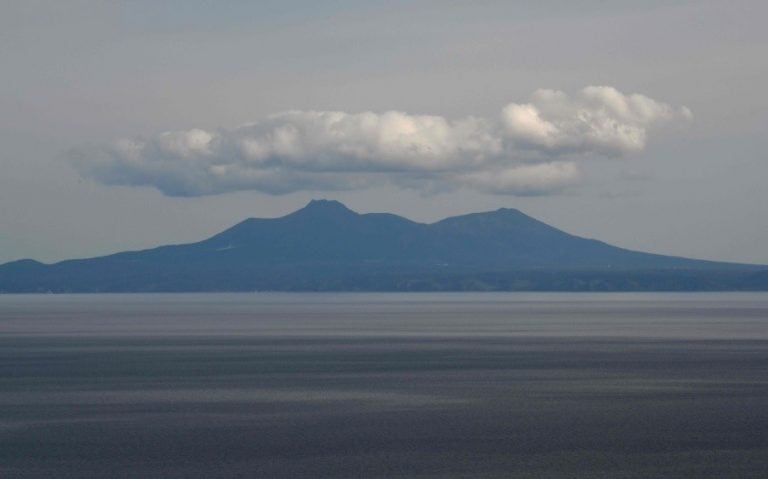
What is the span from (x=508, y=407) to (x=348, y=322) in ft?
307

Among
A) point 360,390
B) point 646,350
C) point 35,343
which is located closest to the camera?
point 360,390

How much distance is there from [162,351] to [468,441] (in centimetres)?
4748

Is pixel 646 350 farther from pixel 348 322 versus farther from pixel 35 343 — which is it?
pixel 348 322

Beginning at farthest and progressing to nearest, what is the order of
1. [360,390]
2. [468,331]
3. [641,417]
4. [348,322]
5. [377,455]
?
1. [348,322]
2. [468,331]
3. [360,390]
4. [641,417]
5. [377,455]

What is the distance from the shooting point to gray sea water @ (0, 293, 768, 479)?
121ft

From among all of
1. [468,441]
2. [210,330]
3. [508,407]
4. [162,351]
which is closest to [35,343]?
[162,351]

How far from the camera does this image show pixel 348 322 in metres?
143

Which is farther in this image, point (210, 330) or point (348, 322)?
point (348, 322)

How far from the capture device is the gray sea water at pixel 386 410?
3697 centimetres

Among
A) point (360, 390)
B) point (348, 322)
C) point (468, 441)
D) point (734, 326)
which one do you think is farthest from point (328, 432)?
point (348, 322)

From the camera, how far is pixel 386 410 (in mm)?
49344

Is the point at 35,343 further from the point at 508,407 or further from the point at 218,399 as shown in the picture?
the point at 508,407

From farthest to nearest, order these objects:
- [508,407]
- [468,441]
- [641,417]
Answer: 1. [508,407]
2. [641,417]
3. [468,441]

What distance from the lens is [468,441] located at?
1618 inches
